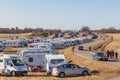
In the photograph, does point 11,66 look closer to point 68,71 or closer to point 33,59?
point 68,71

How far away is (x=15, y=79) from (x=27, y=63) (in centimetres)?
945

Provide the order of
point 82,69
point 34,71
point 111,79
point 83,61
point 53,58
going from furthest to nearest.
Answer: point 83,61 → point 34,71 → point 53,58 → point 82,69 → point 111,79

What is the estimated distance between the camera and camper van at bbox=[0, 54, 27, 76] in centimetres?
3597

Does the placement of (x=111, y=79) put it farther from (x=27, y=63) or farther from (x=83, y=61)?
(x=83, y=61)

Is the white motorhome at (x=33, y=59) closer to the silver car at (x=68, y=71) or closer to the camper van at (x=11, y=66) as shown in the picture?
the camper van at (x=11, y=66)

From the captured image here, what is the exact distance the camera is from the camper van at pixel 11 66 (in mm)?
35969

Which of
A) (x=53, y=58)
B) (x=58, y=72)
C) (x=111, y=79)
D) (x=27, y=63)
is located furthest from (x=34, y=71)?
(x=111, y=79)

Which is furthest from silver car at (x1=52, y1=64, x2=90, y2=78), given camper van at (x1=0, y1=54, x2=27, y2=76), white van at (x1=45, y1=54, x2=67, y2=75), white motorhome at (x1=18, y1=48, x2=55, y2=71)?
white motorhome at (x1=18, y1=48, x2=55, y2=71)

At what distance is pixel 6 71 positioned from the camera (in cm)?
3631

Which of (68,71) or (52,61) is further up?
(52,61)

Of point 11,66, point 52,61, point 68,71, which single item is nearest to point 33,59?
point 52,61

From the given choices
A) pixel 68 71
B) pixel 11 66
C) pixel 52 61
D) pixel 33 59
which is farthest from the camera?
pixel 33 59

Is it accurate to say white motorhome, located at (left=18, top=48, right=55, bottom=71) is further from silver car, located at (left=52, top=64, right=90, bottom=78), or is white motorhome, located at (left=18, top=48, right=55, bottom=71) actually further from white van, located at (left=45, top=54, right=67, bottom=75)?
silver car, located at (left=52, top=64, right=90, bottom=78)

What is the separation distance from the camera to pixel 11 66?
3628 centimetres
